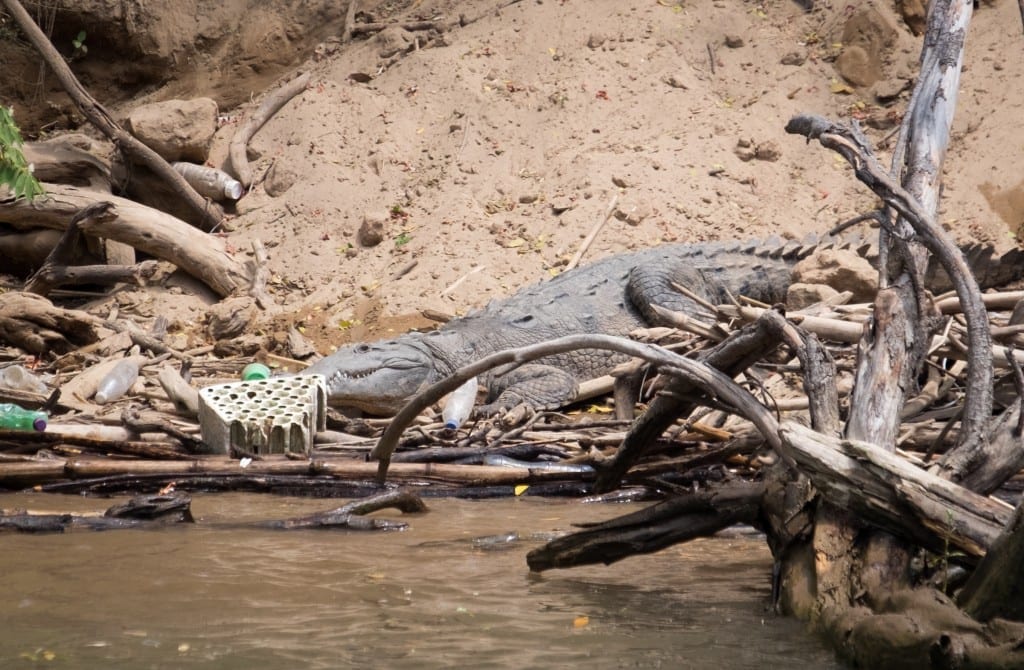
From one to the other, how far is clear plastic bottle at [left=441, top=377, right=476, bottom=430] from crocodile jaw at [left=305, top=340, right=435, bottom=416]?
2.66 ft

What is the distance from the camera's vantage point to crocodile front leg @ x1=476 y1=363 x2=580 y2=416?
7258 millimetres

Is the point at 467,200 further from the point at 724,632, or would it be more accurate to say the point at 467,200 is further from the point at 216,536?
the point at 724,632

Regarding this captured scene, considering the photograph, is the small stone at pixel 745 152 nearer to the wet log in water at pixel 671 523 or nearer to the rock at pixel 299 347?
the rock at pixel 299 347

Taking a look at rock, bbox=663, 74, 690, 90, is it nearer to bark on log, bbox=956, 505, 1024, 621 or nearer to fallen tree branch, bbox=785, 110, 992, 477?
fallen tree branch, bbox=785, 110, 992, 477

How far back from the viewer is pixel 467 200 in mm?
11156

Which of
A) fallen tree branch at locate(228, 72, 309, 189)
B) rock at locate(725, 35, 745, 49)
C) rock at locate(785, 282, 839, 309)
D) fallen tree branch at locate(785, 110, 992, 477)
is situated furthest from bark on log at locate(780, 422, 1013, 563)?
rock at locate(725, 35, 745, 49)

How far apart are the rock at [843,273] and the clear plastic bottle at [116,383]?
475 cm

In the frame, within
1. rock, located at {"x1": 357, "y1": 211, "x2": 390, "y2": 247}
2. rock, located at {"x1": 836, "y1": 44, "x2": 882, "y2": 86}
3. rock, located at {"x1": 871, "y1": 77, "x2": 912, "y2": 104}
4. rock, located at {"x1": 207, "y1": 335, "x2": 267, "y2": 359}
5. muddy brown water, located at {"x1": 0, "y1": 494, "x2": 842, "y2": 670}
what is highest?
rock, located at {"x1": 836, "y1": 44, "x2": 882, "y2": 86}

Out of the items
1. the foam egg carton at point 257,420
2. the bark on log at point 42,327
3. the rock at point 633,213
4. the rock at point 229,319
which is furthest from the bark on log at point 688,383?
the rock at point 633,213

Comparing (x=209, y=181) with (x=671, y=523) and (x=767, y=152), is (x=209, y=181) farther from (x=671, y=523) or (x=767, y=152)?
(x=671, y=523)

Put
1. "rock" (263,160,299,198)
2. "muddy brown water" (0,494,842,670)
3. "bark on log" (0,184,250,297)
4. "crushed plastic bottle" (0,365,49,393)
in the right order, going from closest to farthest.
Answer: "muddy brown water" (0,494,842,670), "crushed plastic bottle" (0,365,49,393), "bark on log" (0,184,250,297), "rock" (263,160,299,198)

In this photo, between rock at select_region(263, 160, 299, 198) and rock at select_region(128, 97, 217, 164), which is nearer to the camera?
rock at select_region(128, 97, 217, 164)

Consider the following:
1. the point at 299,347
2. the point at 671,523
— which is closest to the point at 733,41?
the point at 299,347

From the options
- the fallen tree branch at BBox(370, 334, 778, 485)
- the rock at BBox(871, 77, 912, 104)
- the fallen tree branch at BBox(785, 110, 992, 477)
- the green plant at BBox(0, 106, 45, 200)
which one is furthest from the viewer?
the rock at BBox(871, 77, 912, 104)
